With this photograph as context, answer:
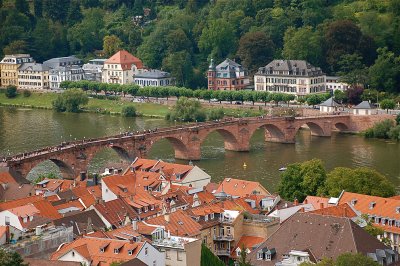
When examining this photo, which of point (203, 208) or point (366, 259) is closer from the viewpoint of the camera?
point (366, 259)

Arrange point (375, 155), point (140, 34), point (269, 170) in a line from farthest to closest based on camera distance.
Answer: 1. point (140, 34)
2. point (375, 155)
3. point (269, 170)

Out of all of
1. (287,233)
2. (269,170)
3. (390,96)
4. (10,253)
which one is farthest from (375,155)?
(10,253)

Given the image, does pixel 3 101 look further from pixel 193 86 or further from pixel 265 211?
pixel 265 211

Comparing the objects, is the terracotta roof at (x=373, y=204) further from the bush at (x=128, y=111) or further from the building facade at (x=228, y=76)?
the building facade at (x=228, y=76)

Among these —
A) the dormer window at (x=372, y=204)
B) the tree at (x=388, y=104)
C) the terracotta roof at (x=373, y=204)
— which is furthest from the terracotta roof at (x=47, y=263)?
the tree at (x=388, y=104)

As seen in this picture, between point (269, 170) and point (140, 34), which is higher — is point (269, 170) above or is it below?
below

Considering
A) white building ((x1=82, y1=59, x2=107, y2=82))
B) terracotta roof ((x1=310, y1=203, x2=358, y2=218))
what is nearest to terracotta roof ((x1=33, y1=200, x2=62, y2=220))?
terracotta roof ((x1=310, y1=203, x2=358, y2=218))

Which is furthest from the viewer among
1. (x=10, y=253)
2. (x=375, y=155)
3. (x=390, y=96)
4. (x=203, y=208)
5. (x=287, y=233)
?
(x=390, y=96)

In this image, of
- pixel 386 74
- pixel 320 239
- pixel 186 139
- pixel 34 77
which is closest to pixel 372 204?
pixel 320 239
